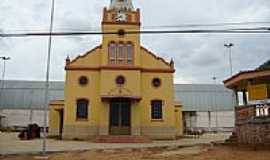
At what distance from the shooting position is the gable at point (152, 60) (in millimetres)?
29391

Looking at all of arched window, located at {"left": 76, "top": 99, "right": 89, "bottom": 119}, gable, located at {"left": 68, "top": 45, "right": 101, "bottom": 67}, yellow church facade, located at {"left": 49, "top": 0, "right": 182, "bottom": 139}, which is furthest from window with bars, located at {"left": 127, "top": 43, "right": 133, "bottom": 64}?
arched window, located at {"left": 76, "top": 99, "right": 89, "bottom": 119}

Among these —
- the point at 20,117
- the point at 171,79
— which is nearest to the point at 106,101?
the point at 171,79

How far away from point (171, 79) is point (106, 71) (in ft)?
18.7

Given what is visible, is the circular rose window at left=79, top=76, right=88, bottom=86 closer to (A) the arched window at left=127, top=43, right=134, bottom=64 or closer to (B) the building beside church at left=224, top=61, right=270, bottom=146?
(A) the arched window at left=127, top=43, right=134, bottom=64

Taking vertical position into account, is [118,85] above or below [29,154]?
above

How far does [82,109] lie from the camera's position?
27953 mm

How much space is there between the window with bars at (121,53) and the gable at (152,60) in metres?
1.28

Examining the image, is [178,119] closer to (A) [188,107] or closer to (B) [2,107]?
(A) [188,107]

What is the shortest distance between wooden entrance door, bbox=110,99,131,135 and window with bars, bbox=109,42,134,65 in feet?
10.9

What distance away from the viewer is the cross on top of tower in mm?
30075

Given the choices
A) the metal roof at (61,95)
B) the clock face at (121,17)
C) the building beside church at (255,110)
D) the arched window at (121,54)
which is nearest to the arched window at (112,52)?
the arched window at (121,54)

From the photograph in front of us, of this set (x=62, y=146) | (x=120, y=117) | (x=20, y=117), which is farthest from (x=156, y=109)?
(x=20, y=117)

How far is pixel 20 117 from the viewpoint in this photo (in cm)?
5484

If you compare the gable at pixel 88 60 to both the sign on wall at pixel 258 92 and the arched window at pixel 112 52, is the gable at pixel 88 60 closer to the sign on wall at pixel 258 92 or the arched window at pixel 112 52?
the arched window at pixel 112 52
